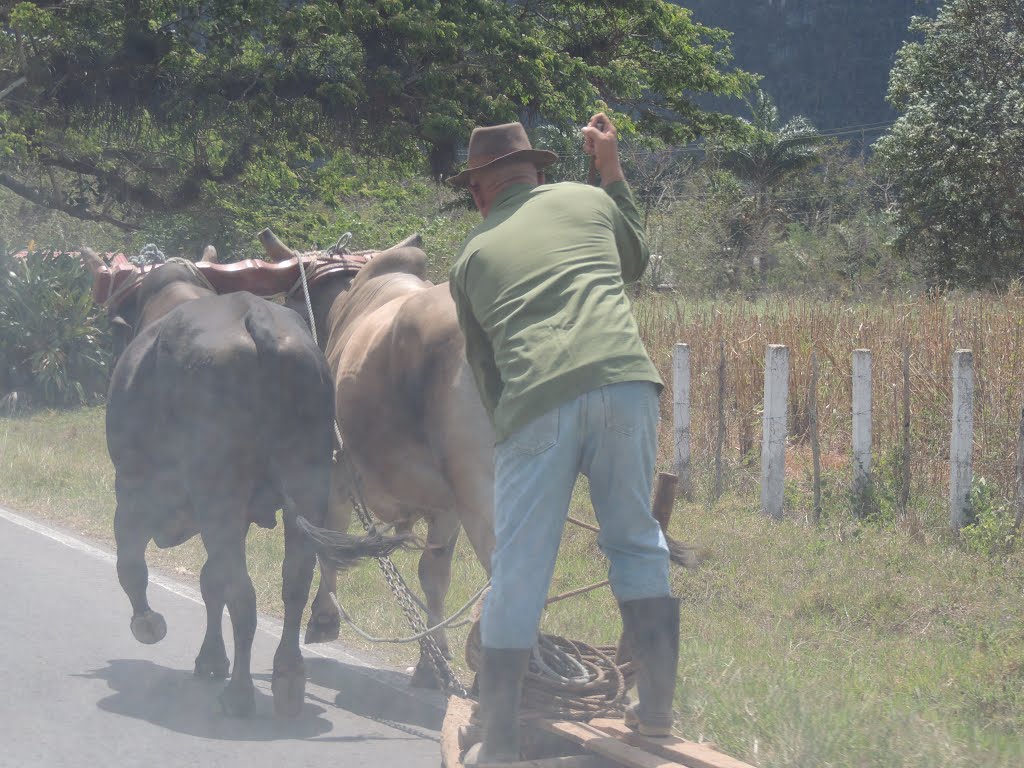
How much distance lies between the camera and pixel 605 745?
345 centimetres

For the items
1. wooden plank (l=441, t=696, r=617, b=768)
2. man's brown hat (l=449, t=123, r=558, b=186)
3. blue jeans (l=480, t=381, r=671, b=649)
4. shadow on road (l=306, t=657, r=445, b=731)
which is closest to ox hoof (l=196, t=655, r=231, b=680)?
shadow on road (l=306, t=657, r=445, b=731)

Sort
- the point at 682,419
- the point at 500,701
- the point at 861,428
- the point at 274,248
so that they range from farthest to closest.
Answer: the point at 682,419
the point at 861,428
the point at 274,248
the point at 500,701

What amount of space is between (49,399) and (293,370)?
12.9m

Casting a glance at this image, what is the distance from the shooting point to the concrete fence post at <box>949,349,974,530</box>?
777 centimetres

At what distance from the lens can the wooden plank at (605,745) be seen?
3309 mm

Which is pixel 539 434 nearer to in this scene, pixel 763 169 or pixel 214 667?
pixel 214 667

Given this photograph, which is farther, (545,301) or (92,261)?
(92,261)

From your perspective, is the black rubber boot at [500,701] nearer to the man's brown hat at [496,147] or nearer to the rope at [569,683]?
the rope at [569,683]

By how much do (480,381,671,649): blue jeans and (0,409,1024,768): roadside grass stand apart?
0.87 meters

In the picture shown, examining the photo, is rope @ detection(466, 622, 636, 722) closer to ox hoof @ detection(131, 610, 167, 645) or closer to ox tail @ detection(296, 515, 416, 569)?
ox tail @ detection(296, 515, 416, 569)

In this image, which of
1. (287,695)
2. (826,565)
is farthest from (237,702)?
(826,565)

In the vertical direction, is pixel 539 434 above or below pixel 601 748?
above

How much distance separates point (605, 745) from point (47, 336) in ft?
49.8

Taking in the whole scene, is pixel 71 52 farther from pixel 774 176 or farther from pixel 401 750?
pixel 774 176
